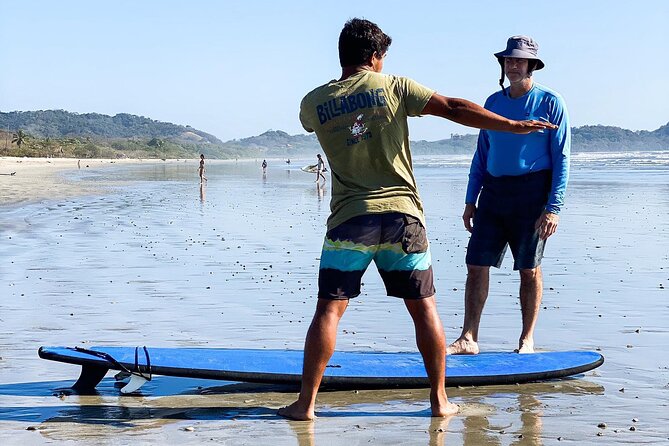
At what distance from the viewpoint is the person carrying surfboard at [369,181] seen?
15.8 ft

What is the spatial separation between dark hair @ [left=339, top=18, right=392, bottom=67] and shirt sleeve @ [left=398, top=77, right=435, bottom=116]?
22cm

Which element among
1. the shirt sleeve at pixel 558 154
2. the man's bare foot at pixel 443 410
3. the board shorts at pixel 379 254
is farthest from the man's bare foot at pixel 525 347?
the board shorts at pixel 379 254

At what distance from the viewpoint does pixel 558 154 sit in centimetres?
632

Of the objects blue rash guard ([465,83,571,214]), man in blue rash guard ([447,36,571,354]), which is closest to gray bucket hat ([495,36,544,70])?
man in blue rash guard ([447,36,571,354])

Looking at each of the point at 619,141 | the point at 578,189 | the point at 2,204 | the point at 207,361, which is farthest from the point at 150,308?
the point at 619,141

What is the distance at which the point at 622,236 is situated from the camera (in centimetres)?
1518

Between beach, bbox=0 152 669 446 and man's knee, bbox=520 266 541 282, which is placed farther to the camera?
man's knee, bbox=520 266 541 282

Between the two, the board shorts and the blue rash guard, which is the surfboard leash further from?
the blue rash guard

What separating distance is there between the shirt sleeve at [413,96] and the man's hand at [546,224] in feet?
5.92

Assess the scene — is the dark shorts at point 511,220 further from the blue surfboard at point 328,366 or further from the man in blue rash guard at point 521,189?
the blue surfboard at point 328,366

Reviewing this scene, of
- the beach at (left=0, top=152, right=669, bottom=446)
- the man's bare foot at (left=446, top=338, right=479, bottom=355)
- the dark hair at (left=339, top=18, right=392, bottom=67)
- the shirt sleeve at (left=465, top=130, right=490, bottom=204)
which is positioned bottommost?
the beach at (left=0, top=152, right=669, bottom=446)

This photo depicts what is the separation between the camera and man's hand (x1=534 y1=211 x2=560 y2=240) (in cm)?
629

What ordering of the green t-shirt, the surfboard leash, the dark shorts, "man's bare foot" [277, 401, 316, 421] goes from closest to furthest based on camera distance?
the green t-shirt → "man's bare foot" [277, 401, 316, 421] → the surfboard leash → the dark shorts

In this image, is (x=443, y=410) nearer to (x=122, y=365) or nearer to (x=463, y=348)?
(x=463, y=348)
